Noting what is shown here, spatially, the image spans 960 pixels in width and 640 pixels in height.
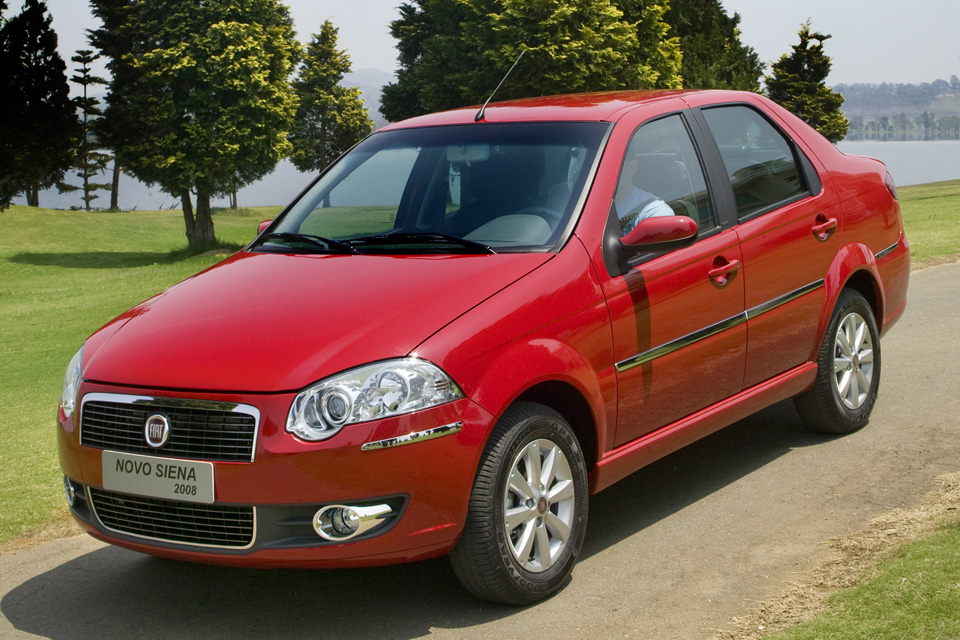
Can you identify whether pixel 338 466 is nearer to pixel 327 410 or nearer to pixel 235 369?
pixel 327 410

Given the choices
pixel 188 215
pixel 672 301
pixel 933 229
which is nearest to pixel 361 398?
pixel 672 301

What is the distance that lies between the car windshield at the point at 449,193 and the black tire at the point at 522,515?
31.8 inches

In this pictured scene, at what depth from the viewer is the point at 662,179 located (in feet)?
16.7

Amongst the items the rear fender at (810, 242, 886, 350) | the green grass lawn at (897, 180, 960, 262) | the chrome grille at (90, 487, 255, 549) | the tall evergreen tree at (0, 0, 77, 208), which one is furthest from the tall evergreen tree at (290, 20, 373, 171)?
the chrome grille at (90, 487, 255, 549)

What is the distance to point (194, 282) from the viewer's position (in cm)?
484

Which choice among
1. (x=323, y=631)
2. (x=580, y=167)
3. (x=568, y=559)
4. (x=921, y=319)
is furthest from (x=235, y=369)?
(x=921, y=319)

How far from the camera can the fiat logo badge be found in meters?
3.82

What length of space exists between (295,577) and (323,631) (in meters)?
0.66

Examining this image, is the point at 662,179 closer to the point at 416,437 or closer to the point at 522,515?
the point at 522,515

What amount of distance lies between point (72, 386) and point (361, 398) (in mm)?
1342

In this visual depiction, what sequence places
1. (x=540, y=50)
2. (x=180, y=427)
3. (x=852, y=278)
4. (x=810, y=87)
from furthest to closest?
1. (x=810, y=87)
2. (x=540, y=50)
3. (x=852, y=278)
4. (x=180, y=427)

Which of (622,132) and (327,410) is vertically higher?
(622,132)

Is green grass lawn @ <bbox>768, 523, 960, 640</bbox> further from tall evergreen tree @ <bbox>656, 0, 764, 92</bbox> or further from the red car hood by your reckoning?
tall evergreen tree @ <bbox>656, 0, 764, 92</bbox>

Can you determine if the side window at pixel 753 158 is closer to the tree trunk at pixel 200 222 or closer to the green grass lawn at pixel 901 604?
the green grass lawn at pixel 901 604
